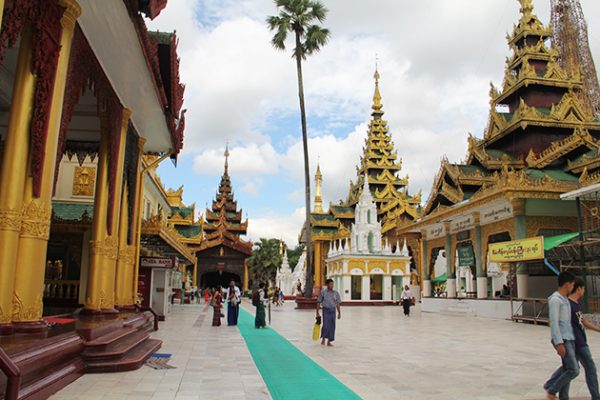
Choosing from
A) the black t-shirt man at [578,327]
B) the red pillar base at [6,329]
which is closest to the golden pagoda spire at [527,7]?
the black t-shirt man at [578,327]

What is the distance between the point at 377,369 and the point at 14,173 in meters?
5.51

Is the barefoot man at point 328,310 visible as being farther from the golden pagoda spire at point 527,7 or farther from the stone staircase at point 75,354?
the golden pagoda spire at point 527,7

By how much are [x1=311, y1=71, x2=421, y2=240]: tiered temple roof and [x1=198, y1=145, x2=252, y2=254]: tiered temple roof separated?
8000 mm

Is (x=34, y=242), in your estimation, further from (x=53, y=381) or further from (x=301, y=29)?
(x=301, y=29)

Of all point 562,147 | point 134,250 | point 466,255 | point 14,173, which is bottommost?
point 134,250

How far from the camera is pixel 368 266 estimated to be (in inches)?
1447

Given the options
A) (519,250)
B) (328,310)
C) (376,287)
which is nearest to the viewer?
(328,310)

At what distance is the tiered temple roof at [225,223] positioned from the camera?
5000 centimetres

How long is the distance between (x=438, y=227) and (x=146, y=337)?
20861 mm

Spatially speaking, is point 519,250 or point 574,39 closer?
point 519,250

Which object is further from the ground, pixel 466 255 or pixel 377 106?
pixel 377 106

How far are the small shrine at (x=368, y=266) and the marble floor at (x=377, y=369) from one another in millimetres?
23255

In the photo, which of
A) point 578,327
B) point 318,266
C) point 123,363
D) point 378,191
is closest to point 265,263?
point 318,266

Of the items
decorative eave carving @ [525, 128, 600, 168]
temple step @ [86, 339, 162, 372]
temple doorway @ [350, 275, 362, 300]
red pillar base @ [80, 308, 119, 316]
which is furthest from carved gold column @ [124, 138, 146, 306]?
temple doorway @ [350, 275, 362, 300]
